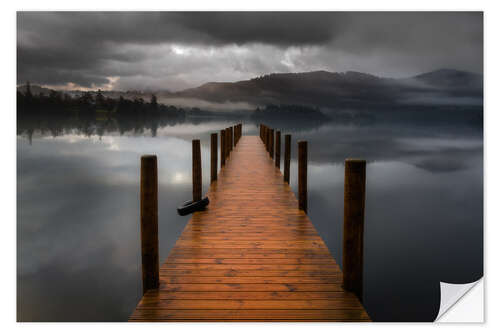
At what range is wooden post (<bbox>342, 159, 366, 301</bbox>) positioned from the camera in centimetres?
254

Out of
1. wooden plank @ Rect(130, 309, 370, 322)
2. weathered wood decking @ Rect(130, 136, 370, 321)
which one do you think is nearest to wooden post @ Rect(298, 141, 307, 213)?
weathered wood decking @ Rect(130, 136, 370, 321)

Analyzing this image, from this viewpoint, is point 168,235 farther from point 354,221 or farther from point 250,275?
point 354,221

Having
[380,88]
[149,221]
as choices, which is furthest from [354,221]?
[380,88]

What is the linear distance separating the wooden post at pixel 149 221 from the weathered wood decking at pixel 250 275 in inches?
5.4

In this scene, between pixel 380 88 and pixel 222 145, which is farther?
pixel 222 145

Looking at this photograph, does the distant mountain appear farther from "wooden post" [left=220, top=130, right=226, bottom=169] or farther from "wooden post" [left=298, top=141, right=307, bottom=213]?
"wooden post" [left=220, top=130, right=226, bottom=169]

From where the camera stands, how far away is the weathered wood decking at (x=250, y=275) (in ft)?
7.63

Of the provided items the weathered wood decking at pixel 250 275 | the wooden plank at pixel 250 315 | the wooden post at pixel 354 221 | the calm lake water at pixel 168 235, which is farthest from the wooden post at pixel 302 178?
the wooden plank at pixel 250 315

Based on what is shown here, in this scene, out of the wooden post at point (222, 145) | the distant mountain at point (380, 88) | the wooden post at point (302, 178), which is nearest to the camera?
the distant mountain at point (380, 88)

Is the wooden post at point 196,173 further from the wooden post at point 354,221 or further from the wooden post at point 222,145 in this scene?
the wooden post at point 222,145

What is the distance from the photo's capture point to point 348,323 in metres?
2.28

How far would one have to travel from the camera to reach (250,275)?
2.90 metres

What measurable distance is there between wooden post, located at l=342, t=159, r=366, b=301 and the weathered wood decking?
17cm

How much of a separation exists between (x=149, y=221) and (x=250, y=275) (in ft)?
3.49
